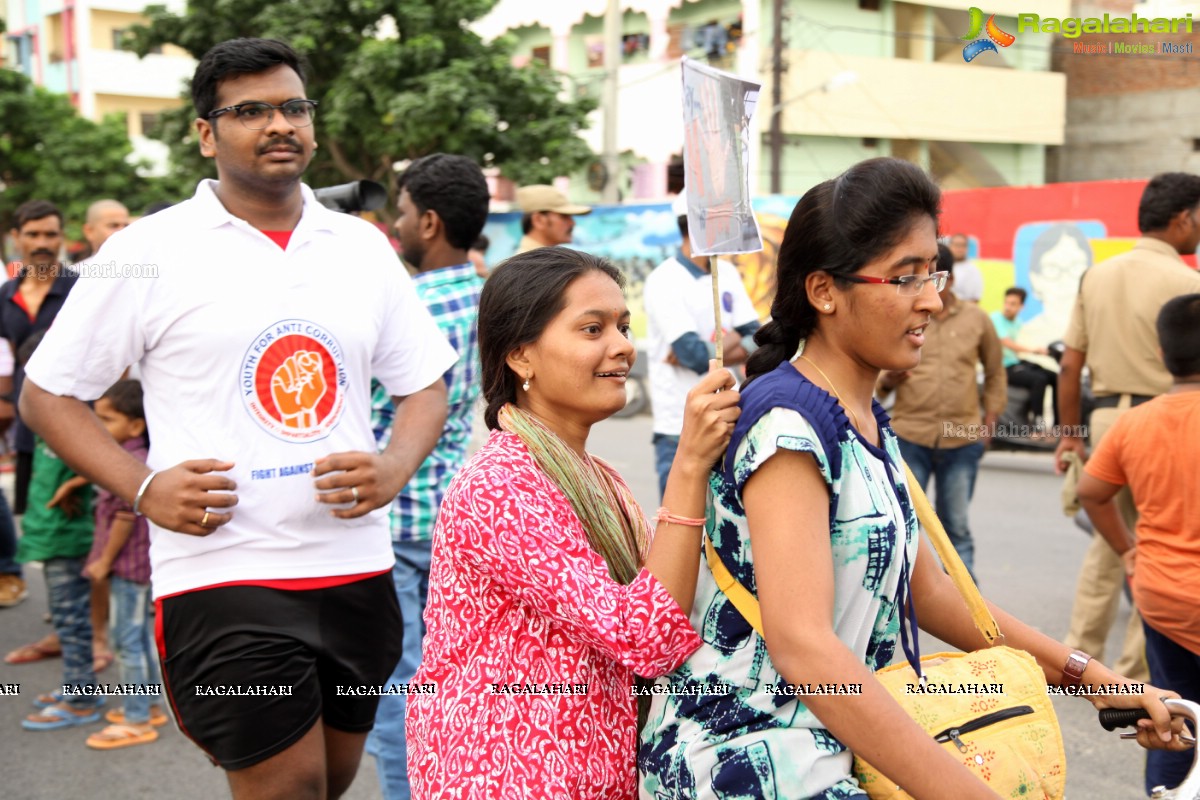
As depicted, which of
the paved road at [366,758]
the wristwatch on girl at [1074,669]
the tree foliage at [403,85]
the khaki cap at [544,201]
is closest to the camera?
the wristwatch on girl at [1074,669]

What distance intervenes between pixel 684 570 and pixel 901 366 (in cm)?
49

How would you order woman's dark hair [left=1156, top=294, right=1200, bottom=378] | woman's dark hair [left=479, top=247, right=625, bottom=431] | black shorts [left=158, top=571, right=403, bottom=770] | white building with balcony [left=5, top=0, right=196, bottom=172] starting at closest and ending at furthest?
1. woman's dark hair [left=479, top=247, right=625, bottom=431]
2. black shorts [left=158, top=571, right=403, bottom=770]
3. woman's dark hair [left=1156, top=294, right=1200, bottom=378]
4. white building with balcony [left=5, top=0, right=196, bottom=172]

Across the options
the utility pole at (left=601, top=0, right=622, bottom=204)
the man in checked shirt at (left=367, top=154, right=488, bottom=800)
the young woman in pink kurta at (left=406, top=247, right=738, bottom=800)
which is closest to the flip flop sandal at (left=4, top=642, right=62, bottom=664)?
the man in checked shirt at (left=367, top=154, right=488, bottom=800)

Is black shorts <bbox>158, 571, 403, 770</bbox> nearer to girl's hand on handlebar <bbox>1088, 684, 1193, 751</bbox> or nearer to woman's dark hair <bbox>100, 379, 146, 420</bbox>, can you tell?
girl's hand on handlebar <bbox>1088, 684, 1193, 751</bbox>

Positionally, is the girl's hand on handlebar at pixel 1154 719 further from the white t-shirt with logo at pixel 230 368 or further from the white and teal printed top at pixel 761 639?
the white t-shirt with logo at pixel 230 368

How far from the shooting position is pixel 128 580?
5117mm

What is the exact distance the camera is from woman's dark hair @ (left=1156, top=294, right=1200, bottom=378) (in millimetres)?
3652

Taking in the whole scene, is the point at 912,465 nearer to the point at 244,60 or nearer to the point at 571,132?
the point at 244,60

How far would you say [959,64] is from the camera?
90.7 ft

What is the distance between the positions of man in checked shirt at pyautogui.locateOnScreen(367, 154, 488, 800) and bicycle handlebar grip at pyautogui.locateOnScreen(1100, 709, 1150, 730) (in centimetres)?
206

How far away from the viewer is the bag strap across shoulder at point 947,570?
192 centimetres

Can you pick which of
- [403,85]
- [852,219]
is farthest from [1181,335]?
[403,85]

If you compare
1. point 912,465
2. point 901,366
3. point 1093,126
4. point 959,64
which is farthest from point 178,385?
point 1093,126

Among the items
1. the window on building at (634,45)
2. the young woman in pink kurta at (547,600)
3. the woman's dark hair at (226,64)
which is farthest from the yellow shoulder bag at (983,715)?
the window on building at (634,45)
